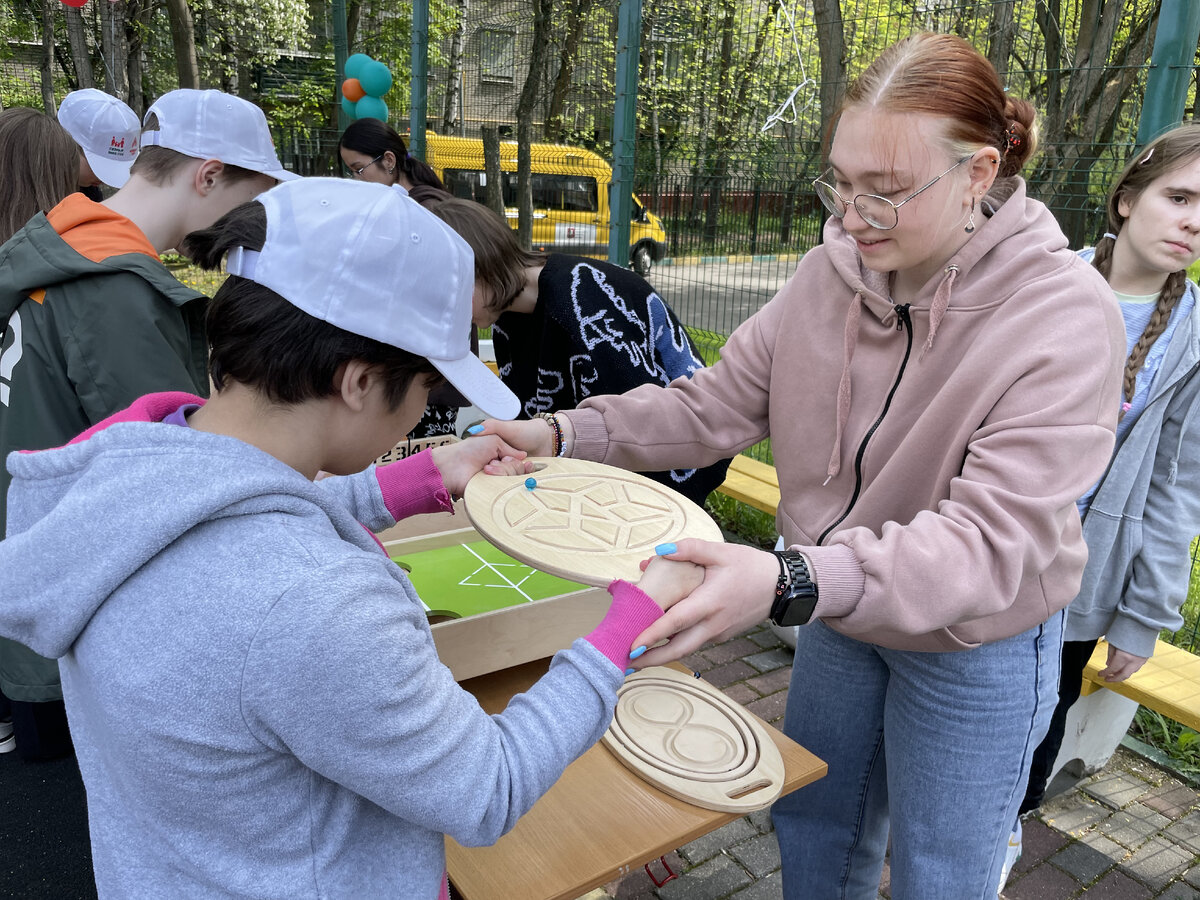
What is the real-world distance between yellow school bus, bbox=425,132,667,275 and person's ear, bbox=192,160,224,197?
299cm

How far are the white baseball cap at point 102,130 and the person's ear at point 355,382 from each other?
2.72 meters

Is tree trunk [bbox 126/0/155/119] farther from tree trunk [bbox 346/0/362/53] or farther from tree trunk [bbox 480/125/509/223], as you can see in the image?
tree trunk [bbox 480/125/509/223]

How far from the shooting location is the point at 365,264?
108cm

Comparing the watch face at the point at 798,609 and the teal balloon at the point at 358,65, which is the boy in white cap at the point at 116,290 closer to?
the watch face at the point at 798,609

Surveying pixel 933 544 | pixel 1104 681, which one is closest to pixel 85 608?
pixel 933 544

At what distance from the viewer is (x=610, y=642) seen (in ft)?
4.08

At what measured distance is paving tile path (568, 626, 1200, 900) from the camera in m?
2.85

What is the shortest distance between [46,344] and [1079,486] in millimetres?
2324

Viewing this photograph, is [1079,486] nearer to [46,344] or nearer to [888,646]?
[888,646]

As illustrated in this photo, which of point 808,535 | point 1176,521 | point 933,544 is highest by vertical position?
point 933,544

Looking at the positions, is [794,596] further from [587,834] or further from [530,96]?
[530,96]

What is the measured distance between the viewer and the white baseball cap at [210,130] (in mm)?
2410

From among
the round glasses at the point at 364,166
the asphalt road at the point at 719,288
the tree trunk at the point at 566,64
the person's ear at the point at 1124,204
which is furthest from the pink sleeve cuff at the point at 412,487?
the tree trunk at the point at 566,64

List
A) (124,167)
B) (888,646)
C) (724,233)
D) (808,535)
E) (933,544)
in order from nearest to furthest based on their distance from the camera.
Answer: (933,544)
(888,646)
(808,535)
(124,167)
(724,233)
